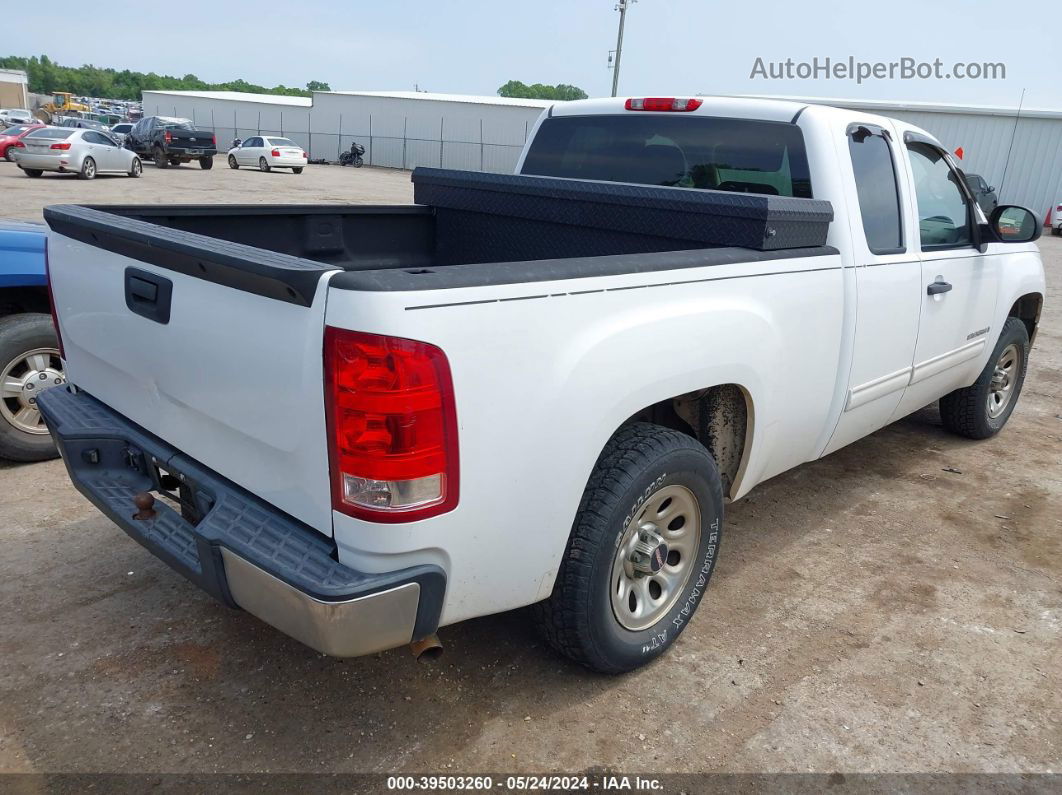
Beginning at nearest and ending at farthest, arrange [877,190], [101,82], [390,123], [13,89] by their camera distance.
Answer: [877,190]
[390,123]
[13,89]
[101,82]

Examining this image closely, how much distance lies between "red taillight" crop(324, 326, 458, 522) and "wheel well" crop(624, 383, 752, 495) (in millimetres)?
1172

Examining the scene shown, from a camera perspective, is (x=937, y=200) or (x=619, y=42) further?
(x=619, y=42)

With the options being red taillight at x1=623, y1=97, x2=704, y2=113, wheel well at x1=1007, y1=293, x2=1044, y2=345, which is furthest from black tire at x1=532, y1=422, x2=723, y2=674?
wheel well at x1=1007, y1=293, x2=1044, y2=345

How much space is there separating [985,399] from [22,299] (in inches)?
224

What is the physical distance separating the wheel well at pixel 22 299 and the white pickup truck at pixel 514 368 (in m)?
1.51

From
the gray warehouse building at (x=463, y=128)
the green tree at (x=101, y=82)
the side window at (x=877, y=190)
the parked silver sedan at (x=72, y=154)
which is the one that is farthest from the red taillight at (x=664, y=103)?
the green tree at (x=101, y=82)

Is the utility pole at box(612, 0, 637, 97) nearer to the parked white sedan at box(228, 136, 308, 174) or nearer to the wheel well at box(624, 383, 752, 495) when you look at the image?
the parked white sedan at box(228, 136, 308, 174)

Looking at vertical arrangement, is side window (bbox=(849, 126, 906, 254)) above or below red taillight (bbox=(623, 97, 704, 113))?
below

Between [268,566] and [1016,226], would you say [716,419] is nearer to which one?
[268,566]

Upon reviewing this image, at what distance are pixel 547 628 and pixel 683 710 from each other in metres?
0.55

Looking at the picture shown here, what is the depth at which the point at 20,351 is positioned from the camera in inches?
165

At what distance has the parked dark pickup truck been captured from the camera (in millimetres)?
31203

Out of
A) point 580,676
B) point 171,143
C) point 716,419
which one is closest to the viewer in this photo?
point 580,676

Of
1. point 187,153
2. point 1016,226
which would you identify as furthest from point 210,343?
point 187,153
